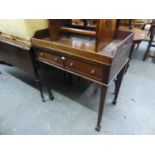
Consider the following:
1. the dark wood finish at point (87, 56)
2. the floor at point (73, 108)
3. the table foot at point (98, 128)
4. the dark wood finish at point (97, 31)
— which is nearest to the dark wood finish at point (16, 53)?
the dark wood finish at point (87, 56)

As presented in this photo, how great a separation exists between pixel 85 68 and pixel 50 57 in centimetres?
38

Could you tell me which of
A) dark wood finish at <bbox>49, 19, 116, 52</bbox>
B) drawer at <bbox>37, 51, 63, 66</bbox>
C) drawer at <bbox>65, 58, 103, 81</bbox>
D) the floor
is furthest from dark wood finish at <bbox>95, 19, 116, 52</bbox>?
the floor

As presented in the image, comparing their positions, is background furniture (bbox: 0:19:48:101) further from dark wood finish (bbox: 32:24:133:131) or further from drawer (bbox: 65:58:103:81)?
drawer (bbox: 65:58:103:81)

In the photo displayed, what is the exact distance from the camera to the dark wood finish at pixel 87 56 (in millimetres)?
905

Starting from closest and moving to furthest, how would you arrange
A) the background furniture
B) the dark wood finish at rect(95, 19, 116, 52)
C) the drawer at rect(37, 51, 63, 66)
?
the dark wood finish at rect(95, 19, 116, 52)
the drawer at rect(37, 51, 63, 66)
the background furniture

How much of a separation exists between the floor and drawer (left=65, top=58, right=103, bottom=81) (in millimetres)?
655

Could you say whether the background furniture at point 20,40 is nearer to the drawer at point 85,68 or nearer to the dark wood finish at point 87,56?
the dark wood finish at point 87,56

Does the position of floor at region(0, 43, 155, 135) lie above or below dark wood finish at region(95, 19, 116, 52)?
below

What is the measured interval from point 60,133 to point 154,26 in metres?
2.31

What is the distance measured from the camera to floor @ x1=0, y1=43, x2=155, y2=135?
4.57 ft

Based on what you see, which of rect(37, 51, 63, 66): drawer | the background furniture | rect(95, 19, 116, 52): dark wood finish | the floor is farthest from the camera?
the floor

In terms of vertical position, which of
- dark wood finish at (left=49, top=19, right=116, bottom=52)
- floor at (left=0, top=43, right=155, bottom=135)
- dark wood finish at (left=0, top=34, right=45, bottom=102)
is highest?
dark wood finish at (left=49, top=19, right=116, bottom=52)

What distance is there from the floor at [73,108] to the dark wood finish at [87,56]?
0.24 meters

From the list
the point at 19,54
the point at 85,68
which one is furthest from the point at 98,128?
the point at 19,54
